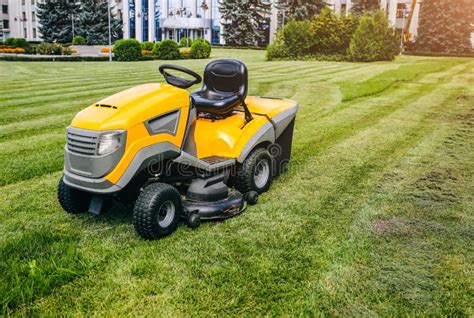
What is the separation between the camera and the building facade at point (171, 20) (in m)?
61.5

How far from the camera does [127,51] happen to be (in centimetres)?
3122

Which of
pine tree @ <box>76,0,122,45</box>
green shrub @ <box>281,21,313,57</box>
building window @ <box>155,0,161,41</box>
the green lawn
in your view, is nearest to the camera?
the green lawn

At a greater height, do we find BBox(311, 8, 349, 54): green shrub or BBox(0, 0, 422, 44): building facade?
BBox(0, 0, 422, 44): building facade

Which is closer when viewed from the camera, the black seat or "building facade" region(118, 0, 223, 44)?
the black seat

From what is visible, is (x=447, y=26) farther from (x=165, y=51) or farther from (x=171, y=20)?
(x=171, y=20)

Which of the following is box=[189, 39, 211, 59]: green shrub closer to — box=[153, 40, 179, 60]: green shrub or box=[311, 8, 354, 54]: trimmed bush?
box=[153, 40, 179, 60]: green shrub

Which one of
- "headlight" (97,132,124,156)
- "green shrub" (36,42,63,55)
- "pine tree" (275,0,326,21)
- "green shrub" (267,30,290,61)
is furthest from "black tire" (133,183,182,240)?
"pine tree" (275,0,326,21)

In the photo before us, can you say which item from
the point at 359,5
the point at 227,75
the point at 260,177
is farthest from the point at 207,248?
the point at 359,5

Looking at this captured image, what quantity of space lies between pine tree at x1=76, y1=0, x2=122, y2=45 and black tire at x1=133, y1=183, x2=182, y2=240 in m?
55.2

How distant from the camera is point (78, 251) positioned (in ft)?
12.7

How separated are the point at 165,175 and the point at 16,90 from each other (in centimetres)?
1124

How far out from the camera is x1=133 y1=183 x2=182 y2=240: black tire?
4.00 meters

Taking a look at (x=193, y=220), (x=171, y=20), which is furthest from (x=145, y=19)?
(x=193, y=220)

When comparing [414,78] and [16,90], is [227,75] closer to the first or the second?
[16,90]
